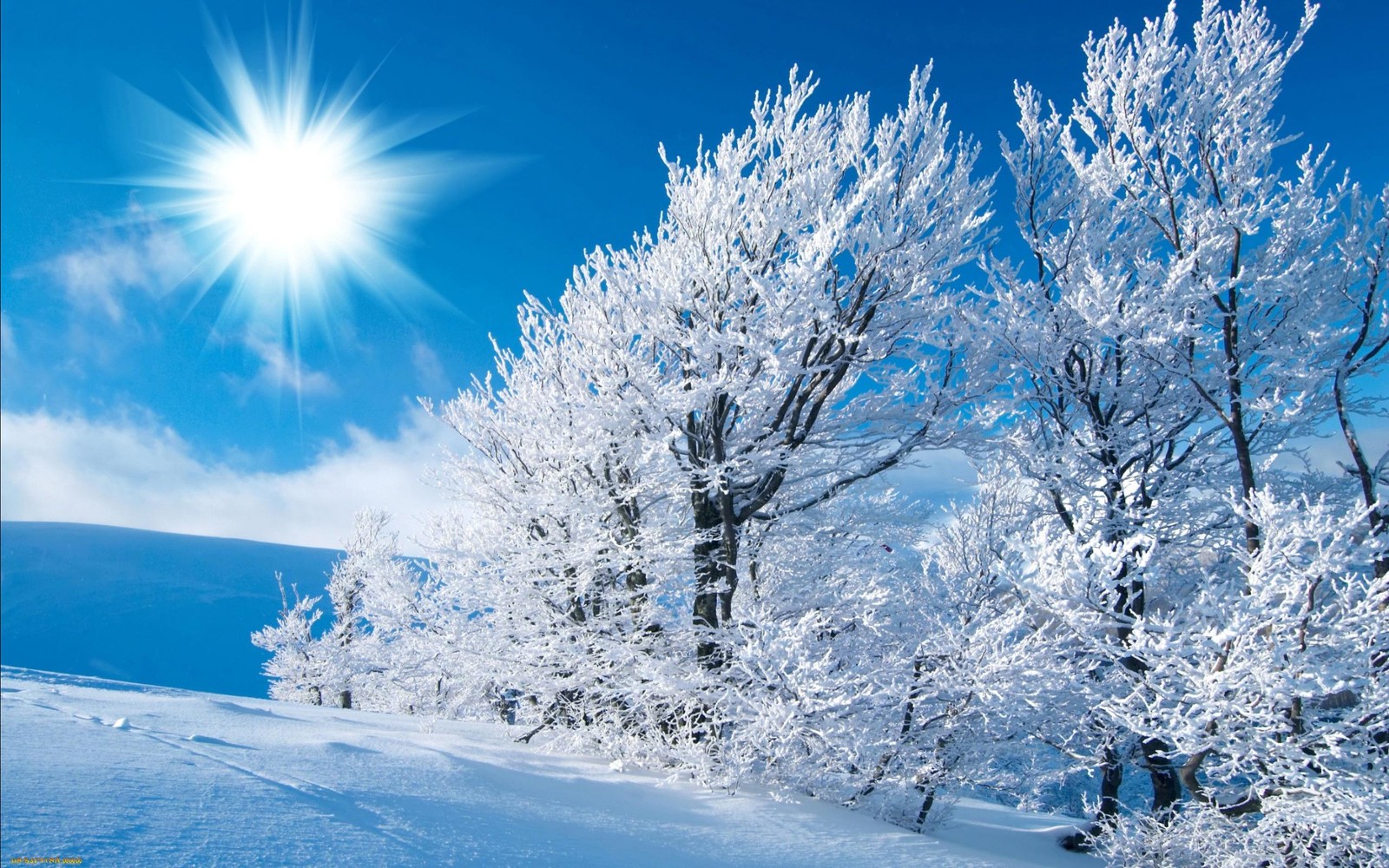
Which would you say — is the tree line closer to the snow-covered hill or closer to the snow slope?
the snow slope

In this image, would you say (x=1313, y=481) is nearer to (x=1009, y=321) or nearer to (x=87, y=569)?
(x=1009, y=321)

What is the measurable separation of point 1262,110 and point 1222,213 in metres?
1.12

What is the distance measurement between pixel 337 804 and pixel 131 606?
155 ft

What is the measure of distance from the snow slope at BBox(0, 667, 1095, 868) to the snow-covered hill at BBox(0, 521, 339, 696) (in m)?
33.4

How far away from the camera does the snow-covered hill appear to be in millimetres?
33125

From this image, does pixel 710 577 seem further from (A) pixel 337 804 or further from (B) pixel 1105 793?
Answer: (B) pixel 1105 793

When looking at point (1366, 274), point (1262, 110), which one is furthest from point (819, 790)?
point (1262, 110)

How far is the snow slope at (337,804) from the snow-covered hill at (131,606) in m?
33.4

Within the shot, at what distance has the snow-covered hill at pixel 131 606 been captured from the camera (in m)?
33.1

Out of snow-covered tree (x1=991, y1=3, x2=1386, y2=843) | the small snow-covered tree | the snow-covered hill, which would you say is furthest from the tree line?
the snow-covered hill

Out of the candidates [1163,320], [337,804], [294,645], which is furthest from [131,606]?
[1163,320]

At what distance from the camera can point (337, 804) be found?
2.91 m

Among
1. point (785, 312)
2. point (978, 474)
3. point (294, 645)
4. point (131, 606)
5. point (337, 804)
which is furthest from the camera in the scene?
point (131, 606)

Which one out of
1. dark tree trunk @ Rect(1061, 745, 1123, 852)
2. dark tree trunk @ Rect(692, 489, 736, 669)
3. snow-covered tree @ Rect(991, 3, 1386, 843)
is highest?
snow-covered tree @ Rect(991, 3, 1386, 843)
